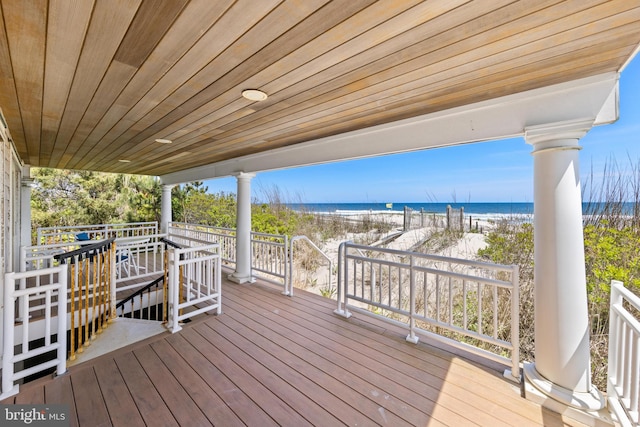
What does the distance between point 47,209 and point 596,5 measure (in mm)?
13741

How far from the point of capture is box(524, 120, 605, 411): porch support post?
181cm

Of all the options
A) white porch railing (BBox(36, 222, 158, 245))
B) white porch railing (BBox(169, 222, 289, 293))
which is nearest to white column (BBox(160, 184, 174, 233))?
white porch railing (BBox(36, 222, 158, 245))

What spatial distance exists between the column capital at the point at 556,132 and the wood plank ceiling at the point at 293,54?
0.94ft

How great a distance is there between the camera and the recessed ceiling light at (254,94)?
195cm

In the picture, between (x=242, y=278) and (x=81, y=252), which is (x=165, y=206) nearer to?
(x=242, y=278)

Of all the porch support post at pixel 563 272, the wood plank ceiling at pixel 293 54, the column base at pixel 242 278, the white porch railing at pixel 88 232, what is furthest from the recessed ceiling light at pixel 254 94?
the white porch railing at pixel 88 232

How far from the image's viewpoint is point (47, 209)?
30.6 feet

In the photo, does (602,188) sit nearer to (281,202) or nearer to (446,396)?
(446,396)

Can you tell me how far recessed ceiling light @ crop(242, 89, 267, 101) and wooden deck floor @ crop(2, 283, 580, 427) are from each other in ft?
7.58

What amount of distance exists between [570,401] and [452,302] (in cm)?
127

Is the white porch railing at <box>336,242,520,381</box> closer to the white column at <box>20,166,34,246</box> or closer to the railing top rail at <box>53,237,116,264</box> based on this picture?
the railing top rail at <box>53,237,116,264</box>

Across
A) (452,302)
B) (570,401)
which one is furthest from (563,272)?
(452,302)

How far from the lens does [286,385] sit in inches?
82.3

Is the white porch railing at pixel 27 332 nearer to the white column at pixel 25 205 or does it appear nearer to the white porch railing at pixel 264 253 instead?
the white porch railing at pixel 264 253
